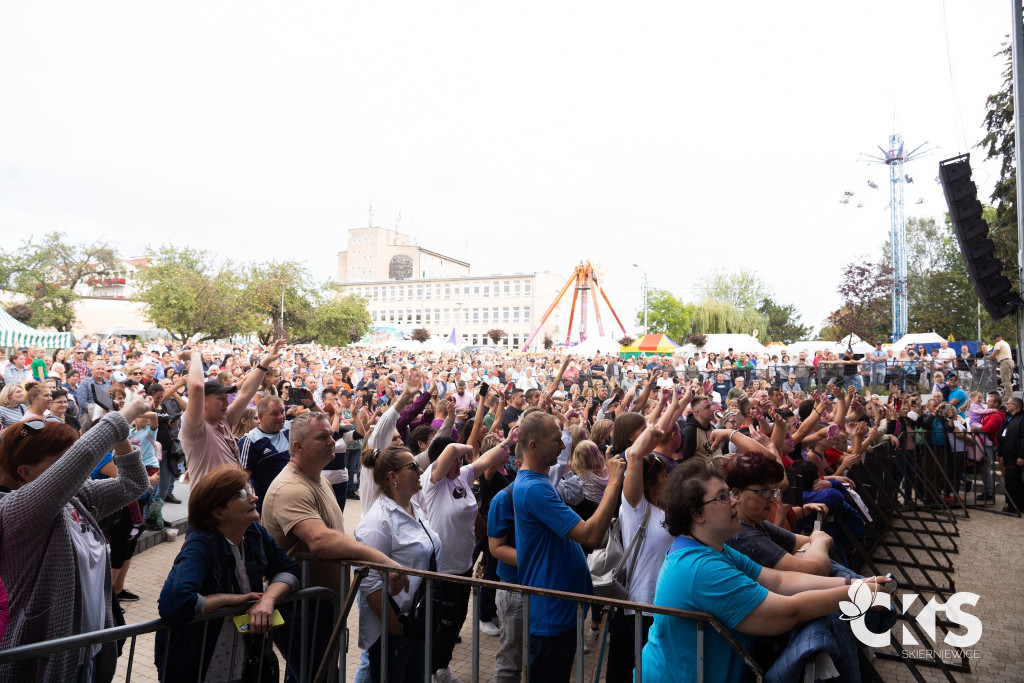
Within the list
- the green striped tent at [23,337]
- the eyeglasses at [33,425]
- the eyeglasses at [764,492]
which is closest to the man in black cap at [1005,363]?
the eyeglasses at [764,492]

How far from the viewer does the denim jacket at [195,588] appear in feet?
8.37

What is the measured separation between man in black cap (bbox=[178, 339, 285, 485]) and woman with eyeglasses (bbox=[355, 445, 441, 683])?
1449 mm

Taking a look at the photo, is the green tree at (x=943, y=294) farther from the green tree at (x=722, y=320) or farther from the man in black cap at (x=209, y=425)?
the man in black cap at (x=209, y=425)

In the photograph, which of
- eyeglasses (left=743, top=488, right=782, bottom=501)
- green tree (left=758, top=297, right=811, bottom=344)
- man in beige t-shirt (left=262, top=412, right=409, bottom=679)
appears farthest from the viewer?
green tree (left=758, top=297, right=811, bottom=344)

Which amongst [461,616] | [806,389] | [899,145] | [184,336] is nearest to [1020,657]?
[461,616]

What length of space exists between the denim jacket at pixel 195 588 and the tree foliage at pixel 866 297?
39902 millimetres

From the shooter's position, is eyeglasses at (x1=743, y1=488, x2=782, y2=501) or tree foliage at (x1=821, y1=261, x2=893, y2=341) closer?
eyeglasses at (x1=743, y1=488, x2=782, y2=501)

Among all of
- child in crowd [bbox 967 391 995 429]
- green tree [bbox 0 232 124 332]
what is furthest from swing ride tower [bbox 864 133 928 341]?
green tree [bbox 0 232 124 332]

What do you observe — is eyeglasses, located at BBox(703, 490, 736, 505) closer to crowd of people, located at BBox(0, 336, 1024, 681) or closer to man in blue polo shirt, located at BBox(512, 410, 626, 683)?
crowd of people, located at BBox(0, 336, 1024, 681)

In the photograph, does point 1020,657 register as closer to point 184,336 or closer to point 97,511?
point 97,511

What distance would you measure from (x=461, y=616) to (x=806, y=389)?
20301 millimetres

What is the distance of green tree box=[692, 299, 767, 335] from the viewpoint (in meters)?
62.6

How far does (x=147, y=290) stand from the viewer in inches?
1639

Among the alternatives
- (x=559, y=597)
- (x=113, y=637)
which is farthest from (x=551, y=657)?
(x=113, y=637)
